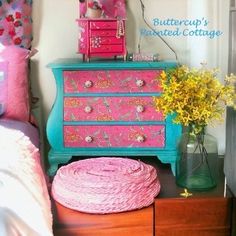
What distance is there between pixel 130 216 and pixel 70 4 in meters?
1.38

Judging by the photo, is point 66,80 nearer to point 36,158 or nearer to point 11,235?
point 36,158

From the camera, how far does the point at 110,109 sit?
2148mm

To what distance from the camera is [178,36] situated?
8.23 feet

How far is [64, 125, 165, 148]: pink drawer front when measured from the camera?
2156 mm

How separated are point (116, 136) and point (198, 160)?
0.48 m

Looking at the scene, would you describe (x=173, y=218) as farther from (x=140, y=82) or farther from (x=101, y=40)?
(x=101, y=40)

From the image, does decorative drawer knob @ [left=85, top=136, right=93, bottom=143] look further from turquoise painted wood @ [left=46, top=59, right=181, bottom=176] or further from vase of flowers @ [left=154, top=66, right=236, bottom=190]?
vase of flowers @ [left=154, top=66, right=236, bottom=190]

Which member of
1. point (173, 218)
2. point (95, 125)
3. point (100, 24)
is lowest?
point (173, 218)

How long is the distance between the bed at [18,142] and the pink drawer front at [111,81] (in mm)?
281

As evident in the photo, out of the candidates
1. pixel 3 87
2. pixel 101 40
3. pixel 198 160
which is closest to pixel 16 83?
pixel 3 87

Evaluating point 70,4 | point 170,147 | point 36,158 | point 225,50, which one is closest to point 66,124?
point 36,158

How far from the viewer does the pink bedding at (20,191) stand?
3.62 ft

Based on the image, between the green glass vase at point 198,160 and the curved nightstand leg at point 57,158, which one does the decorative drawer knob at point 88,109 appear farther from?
the green glass vase at point 198,160

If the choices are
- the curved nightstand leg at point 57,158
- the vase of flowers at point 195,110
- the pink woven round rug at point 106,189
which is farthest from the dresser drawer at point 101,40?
the pink woven round rug at point 106,189
